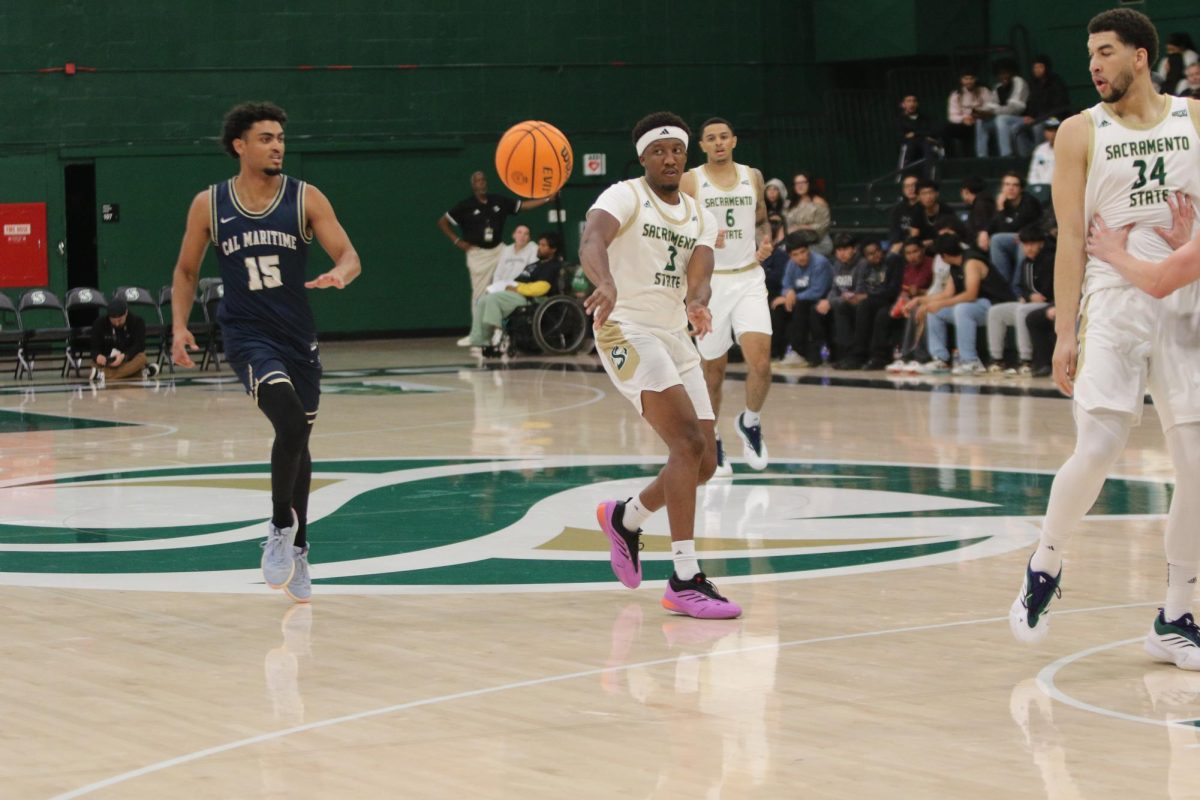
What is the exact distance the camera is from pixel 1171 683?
5488mm

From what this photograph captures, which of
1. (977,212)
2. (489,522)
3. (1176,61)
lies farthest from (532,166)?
(489,522)

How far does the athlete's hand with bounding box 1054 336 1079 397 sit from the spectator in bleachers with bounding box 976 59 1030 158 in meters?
15.9

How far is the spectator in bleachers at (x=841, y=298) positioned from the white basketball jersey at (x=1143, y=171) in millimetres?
12673

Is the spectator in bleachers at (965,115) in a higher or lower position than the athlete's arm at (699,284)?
higher

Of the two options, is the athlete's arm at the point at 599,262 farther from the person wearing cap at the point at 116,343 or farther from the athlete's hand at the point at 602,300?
the person wearing cap at the point at 116,343

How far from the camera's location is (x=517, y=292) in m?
21.1

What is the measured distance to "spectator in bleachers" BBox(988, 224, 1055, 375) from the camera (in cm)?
1630

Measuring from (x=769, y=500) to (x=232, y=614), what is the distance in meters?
3.58

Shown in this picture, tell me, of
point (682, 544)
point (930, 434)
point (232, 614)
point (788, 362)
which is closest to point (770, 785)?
point (682, 544)

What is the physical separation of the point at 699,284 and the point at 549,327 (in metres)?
13.7

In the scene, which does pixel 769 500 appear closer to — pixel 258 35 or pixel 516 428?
pixel 516 428

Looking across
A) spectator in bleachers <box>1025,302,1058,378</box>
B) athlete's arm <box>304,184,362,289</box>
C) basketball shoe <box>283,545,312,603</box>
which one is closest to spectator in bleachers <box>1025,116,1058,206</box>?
spectator in bleachers <box>1025,302,1058,378</box>

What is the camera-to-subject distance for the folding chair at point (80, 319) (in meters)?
19.3

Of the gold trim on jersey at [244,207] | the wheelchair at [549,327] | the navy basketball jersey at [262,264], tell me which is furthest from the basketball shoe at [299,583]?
the wheelchair at [549,327]
